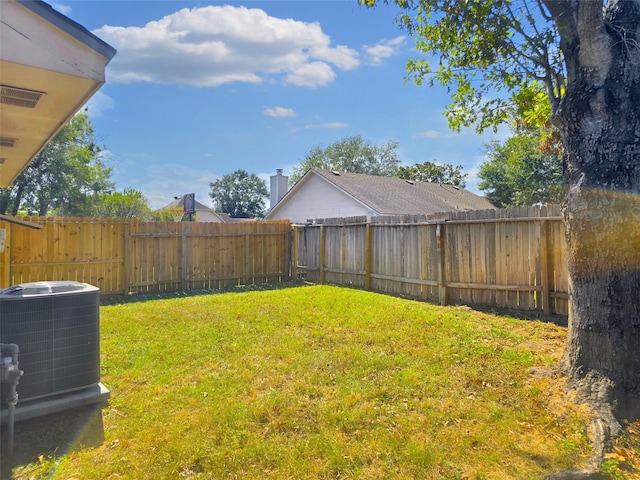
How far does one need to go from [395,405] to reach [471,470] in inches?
36.2

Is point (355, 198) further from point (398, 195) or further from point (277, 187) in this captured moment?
point (277, 187)

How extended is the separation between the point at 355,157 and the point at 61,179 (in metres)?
26.6

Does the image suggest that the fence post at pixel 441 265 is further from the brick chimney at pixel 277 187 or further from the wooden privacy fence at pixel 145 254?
the brick chimney at pixel 277 187

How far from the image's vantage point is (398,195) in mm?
19453

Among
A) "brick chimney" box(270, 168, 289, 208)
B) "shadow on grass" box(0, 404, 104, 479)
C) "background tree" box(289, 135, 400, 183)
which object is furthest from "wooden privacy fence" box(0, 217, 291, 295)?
"background tree" box(289, 135, 400, 183)

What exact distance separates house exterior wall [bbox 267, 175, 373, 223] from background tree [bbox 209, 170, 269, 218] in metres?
40.9

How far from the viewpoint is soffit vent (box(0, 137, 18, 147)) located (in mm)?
4288

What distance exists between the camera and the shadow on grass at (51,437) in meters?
2.59

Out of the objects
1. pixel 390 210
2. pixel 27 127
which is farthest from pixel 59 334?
pixel 390 210

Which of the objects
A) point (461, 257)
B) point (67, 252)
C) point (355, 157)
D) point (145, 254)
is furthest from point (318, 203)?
point (355, 157)

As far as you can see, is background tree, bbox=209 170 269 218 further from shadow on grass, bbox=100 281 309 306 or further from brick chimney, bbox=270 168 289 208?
shadow on grass, bbox=100 281 309 306

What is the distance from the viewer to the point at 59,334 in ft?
10.1

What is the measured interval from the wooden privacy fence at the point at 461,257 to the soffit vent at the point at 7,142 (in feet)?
22.7

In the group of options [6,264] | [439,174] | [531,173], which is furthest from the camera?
[439,174]
